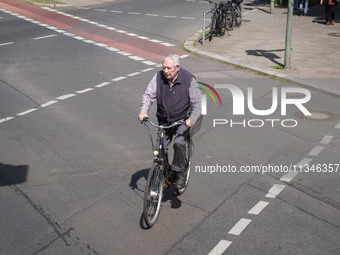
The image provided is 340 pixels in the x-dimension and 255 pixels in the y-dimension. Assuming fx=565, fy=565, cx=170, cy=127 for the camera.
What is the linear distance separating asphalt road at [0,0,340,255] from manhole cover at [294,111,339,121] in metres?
0.04

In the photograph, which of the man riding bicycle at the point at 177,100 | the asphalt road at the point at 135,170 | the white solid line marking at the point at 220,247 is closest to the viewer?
the white solid line marking at the point at 220,247

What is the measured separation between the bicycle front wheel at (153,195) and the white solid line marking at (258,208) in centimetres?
116

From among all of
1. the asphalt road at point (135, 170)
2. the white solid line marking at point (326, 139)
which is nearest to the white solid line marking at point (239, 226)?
the asphalt road at point (135, 170)

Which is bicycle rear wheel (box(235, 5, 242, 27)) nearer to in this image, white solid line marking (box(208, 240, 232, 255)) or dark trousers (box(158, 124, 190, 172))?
dark trousers (box(158, 124, 190, 172))

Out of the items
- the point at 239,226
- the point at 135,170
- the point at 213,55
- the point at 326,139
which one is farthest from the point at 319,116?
the point at 213,55

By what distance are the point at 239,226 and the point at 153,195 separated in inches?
42.1

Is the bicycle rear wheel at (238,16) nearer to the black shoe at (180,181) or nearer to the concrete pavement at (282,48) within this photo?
the concrete pavement at (282,48)

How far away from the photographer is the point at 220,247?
6145mm

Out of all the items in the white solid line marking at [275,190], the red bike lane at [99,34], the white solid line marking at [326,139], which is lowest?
the red bike lane at [99,34]

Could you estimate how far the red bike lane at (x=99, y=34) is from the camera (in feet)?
55.5

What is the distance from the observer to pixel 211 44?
1794 cm

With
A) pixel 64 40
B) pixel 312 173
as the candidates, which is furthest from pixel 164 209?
pixel 64 40

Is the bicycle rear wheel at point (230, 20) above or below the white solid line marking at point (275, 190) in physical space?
below

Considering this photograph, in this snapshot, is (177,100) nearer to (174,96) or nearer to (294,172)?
(174,96)
